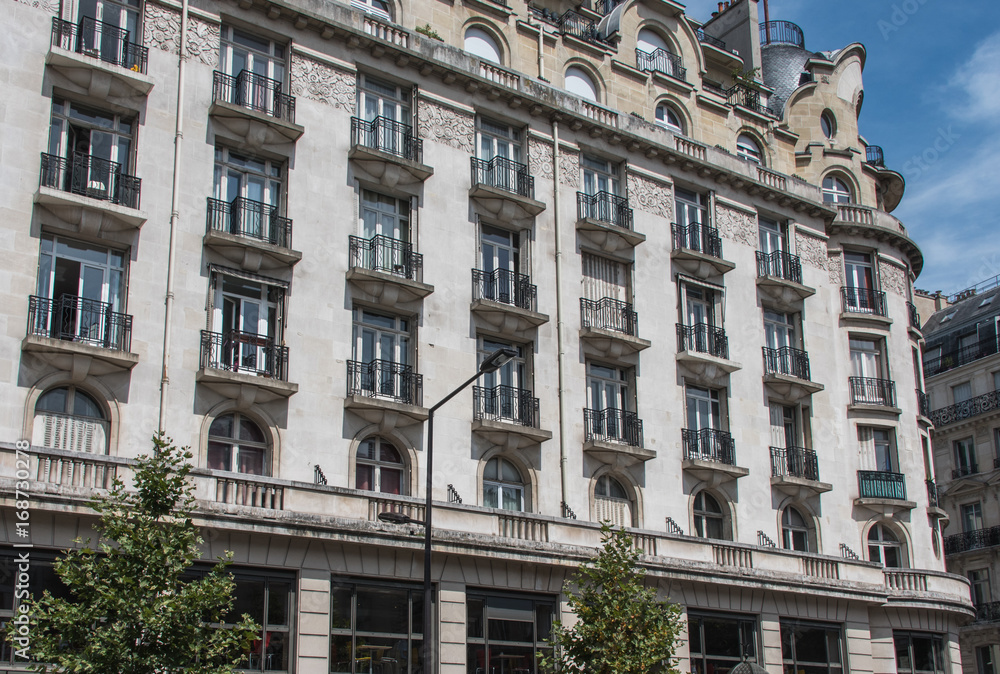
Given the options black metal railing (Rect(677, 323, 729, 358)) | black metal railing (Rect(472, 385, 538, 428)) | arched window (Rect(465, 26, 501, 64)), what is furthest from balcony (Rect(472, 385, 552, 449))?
arched window (Rect(465, 26, 501, 64))

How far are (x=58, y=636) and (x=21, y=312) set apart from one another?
8518 mm

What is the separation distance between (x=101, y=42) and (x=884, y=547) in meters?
29.1

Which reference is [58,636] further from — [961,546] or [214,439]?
[961,546]

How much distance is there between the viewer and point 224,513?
2444 centimetres

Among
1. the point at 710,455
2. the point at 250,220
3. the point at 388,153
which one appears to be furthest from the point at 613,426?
the point at 250,220

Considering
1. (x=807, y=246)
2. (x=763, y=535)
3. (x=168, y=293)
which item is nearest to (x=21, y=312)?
(x=168, y=293)

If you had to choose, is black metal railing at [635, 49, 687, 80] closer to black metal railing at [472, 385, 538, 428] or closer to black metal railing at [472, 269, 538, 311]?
black metal railing at [472, 269, 538, 311]

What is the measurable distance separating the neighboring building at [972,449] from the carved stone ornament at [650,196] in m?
27.8

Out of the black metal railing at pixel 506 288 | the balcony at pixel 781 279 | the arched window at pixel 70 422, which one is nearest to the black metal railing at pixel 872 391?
the balcony at pixel 781 279

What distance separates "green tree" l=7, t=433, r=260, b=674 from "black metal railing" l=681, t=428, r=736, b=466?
17874 millimetres

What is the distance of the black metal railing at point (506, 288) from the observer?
107 feet

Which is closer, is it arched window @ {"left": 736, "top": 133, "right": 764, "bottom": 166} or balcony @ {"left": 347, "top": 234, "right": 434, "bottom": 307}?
balcony @ {"left": 347, "top": 234, "right": 434, "bottom": 307}

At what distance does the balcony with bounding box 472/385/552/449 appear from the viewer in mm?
31078

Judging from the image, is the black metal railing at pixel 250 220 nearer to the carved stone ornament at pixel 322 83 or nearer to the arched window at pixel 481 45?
the carved stone ornament at pixel 322 83
